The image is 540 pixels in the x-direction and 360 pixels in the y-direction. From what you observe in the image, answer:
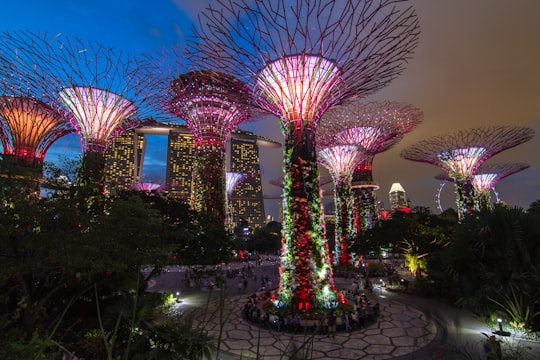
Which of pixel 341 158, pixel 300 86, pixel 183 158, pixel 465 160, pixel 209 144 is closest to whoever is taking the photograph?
pixel 300 86

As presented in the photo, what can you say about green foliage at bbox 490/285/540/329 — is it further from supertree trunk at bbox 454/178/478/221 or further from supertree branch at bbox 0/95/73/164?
supertree branch at bbox 0/95/73/164

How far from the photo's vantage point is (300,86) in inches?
620

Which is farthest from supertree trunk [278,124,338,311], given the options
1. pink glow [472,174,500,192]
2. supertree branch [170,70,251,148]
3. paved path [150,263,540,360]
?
pink glow [472,174,500,192]

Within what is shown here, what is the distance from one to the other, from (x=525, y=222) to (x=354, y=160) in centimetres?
1804

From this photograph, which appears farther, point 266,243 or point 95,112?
point 266,243

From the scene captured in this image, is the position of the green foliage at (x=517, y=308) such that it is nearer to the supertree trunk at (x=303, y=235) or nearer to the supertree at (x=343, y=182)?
the supertree trunk at (x=303, y=235)

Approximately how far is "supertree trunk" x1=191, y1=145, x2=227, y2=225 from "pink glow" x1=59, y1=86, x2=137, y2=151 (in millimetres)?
6240

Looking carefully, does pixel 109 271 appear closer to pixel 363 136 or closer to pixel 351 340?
pixel 351 340

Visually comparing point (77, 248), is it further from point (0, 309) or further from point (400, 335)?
point (400, 335)

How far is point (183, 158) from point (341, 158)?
123 m

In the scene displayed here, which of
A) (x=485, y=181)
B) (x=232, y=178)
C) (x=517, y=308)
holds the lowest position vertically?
(x=517, y=308)

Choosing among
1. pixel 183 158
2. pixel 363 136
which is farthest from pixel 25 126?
pixel 183 158

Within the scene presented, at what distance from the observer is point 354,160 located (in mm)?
31234

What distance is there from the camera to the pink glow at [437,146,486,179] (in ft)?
109
